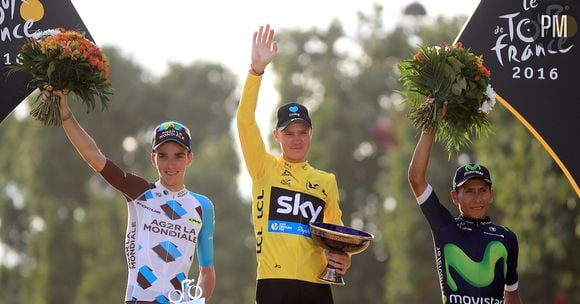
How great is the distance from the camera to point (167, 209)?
7.80 m

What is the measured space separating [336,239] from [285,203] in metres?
0.60

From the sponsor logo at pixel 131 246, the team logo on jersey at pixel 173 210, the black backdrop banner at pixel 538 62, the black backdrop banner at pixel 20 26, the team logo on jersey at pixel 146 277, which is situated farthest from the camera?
the black backdrop banner at pixel 538 62

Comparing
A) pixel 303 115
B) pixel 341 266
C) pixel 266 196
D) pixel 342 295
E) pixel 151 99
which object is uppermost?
pixel 151 99

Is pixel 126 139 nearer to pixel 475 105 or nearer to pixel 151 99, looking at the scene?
pixel 151 99

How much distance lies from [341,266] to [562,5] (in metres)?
3.00

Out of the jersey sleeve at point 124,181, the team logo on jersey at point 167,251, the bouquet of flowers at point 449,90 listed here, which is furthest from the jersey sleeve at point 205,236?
the bouquet of flowers at point 449,90

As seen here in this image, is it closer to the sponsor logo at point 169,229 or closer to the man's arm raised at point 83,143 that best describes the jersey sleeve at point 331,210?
the sponsor logo at point 169,229

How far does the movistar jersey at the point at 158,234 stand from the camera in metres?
7.59

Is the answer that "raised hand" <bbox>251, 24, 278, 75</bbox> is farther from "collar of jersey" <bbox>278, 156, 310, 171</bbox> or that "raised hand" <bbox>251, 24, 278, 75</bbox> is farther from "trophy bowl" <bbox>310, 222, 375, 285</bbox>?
"trophy bowl" <bbox>310, 222, 375, 285</bbox>

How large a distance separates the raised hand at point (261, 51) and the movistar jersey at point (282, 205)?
0.07 m

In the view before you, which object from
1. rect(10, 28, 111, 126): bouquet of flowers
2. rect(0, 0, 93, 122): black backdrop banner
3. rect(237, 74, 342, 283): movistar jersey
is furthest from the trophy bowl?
rect(0, 0, 93, 122): black backdrop banner

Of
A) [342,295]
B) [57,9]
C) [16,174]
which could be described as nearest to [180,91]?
[16,174]

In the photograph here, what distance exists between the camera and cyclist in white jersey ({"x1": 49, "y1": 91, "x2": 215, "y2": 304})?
24.9 ft

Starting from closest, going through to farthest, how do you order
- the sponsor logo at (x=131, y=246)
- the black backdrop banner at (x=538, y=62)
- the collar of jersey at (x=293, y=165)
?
the sponsor logo at (x=131, y=246), the collar of jersey at (x=293, y=165), the black backdrop banner at (x=538, y=62)
